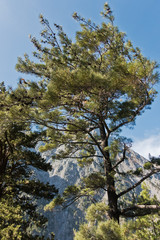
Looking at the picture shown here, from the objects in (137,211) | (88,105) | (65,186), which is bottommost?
(65,186)

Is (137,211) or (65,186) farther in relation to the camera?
(65,186)

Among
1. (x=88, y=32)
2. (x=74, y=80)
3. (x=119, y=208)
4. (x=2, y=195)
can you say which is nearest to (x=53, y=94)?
(x=74, y=80)

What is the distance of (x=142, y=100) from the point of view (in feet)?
17.5

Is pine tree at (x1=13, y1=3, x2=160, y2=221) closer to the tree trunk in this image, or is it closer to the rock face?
the tree trunk

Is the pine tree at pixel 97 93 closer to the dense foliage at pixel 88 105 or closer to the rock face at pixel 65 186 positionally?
the dense foliage at pixel 88 105

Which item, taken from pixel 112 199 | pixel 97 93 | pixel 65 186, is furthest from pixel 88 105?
pixel 65 186

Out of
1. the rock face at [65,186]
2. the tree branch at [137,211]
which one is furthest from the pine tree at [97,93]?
the rock face at [65,186]

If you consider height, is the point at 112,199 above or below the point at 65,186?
above

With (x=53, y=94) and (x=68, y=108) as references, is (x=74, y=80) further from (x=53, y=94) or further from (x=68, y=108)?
(x=68, y=108)

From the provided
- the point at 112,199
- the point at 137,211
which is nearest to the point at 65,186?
the point at 112,199

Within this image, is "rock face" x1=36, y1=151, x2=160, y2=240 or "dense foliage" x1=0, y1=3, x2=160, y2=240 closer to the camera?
"dense foliage" x1=0, y1=3, x2=160, y2=240

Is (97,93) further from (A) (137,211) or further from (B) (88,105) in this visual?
(A) (137,211)

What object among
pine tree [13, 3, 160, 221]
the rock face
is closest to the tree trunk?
pine tree [13, 3, 160, 221]

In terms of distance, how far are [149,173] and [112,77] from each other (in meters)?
3.47
